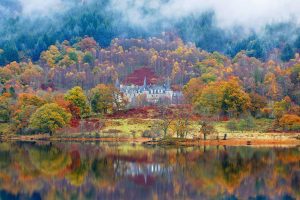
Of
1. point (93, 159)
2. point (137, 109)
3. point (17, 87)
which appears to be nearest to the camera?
point (93, 159)

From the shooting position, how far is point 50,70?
165625mm

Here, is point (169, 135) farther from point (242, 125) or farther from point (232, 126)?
point (242, 125)

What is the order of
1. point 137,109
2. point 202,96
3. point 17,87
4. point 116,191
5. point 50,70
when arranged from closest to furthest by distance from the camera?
1. point 116,191
2. point 202,96
3. point 137,109
4. point 17,87
5. point 50,70

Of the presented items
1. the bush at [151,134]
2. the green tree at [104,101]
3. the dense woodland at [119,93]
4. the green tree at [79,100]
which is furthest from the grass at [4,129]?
the bush at [151,134]

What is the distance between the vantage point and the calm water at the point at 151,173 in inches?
1494

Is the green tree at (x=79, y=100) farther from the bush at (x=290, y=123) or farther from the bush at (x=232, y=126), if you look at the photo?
the bush at (x=290, y=123)

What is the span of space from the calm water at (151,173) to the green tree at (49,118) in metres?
17.5

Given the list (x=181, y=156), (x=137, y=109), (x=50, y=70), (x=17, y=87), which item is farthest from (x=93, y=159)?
(x=50, y=70)

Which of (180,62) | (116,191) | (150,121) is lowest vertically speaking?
(116,191)

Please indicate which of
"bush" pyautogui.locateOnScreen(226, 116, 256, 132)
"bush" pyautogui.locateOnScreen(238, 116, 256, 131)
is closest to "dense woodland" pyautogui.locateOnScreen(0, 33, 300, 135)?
"bush" pyautogui.locateOnScreen(226, 116, 256, 132)

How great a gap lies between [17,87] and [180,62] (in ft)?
212

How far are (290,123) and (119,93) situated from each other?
130 ft

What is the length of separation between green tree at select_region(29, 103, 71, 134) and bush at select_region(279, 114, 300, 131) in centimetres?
3379

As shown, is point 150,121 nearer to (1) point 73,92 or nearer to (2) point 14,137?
(1) point 73,92
